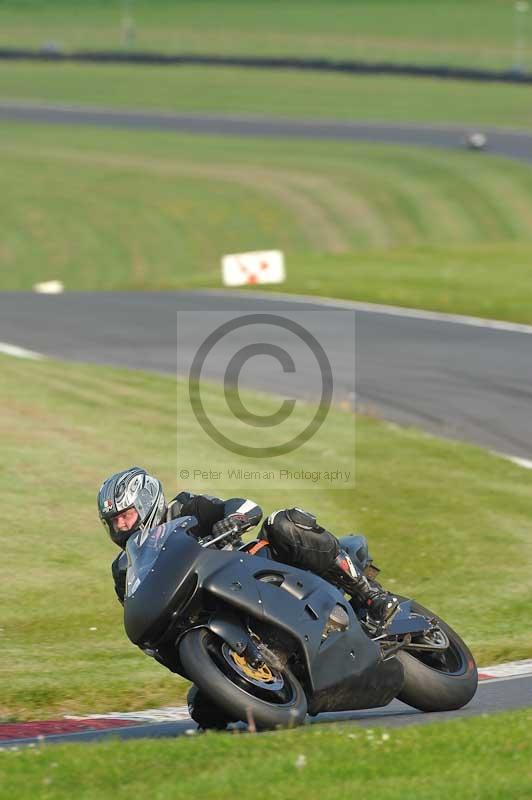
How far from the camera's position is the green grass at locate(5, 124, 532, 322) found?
36.2 metres

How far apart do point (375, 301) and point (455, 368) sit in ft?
23.4

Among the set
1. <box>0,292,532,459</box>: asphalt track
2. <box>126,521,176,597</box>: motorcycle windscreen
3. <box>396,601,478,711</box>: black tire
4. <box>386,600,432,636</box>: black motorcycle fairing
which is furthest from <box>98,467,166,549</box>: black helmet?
<box>0,292,532,459</box>: asphalt track

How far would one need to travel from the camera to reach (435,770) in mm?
6832

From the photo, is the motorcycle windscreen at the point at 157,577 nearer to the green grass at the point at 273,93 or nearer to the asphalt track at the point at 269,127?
the asphalt track at the point at 269,127

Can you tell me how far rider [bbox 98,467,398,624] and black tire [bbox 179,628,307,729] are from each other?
729 mm

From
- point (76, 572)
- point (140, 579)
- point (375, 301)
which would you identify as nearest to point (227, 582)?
point (140, 579)

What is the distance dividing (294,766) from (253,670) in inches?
34.5

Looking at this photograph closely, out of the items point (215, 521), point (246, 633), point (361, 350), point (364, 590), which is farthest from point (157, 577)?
point (361, 350)

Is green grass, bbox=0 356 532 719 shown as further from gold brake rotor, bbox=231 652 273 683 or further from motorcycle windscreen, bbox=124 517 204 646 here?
gold brake rotor, bbox=231 652 273 683

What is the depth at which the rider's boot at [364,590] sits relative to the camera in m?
8.48

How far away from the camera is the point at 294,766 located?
6.82 metres

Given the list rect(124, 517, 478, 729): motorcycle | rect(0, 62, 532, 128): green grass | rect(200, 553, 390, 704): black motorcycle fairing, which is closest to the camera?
rect(124, 517, 478, 729): motorcycle

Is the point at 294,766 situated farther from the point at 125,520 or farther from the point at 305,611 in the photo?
the point at 125,520

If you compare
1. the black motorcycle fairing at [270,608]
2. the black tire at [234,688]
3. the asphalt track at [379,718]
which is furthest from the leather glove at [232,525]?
the asphalt track at [379,718]
